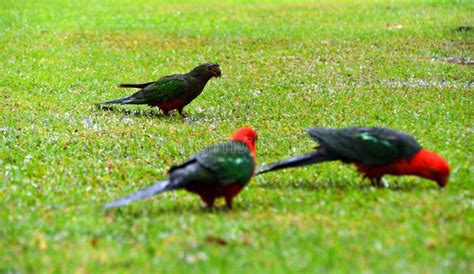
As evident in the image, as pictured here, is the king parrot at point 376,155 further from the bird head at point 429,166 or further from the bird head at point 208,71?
the bird head at point 208,71

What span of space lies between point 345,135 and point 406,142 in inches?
29.0

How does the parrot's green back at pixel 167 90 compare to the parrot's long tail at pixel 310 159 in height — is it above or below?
below

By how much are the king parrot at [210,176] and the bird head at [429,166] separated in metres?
1.84

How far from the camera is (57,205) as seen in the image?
809 centimetres

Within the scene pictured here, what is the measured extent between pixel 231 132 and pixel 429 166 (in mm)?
4911

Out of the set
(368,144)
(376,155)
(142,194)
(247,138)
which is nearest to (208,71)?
(247,138)

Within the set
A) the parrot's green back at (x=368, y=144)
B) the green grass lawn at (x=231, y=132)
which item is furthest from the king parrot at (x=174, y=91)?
the parrot's green back at (x=368, y=144)

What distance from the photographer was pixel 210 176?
24.9ft

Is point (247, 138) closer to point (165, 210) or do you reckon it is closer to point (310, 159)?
point (310, 159)

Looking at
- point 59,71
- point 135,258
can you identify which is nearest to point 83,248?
point 135,258

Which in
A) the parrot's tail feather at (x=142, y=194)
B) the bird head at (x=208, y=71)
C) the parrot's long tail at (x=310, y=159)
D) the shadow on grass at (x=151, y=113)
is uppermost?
the parrot's tail feather at (x=142, y=194)

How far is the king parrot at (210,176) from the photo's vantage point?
7.47 m

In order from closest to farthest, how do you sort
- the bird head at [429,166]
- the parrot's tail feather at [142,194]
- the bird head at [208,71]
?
the parrot's tail feather at [142,194] < the bird head at [429,166] < the bird head at [208,71]

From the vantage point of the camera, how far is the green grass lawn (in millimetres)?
6348
